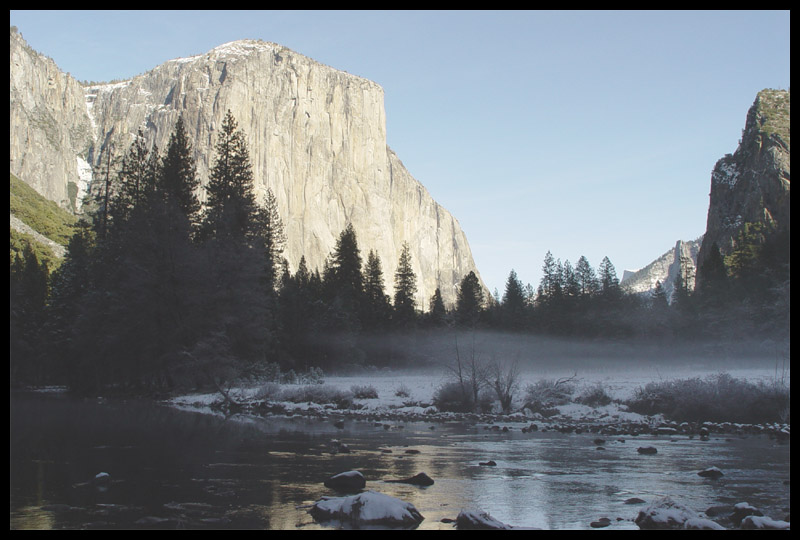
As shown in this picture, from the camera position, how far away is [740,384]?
24.4 m

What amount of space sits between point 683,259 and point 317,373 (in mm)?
89968

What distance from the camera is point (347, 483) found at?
10.6 metres

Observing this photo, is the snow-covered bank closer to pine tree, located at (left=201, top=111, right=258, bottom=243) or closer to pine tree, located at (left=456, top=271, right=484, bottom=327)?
pine tree, located at (left=201, top=111, right=258, bottom=243)

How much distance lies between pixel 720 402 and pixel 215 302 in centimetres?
2392

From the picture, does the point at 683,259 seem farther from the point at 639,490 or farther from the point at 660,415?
the point at 639,490

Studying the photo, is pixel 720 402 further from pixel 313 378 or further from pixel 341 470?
pixel 313 378

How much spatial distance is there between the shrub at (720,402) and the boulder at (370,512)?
18.2 m

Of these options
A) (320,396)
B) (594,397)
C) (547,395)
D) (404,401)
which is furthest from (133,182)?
(594,397)

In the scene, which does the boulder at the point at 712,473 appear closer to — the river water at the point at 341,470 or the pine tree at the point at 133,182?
the river water at the point at 341,470

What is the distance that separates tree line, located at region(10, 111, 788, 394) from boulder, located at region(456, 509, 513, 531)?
25.4m

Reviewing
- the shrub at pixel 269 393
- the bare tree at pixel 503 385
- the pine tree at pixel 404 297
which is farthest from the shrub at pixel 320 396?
the pine tree at pixel 404 297

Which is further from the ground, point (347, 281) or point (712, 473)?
point (347, 281)

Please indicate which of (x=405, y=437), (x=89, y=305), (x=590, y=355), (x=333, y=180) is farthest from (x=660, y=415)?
(x=333, y=180)

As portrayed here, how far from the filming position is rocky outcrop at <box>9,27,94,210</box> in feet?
542
